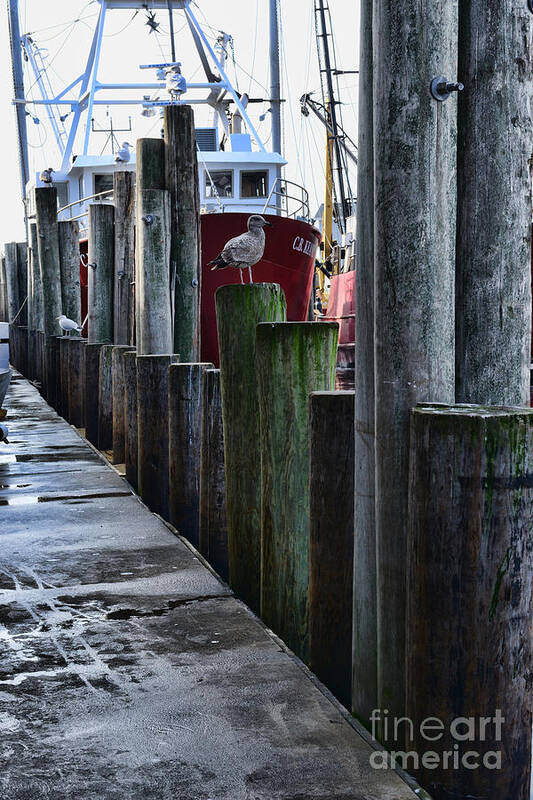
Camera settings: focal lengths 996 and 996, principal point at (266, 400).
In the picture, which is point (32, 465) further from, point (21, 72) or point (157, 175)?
point (21, 72)

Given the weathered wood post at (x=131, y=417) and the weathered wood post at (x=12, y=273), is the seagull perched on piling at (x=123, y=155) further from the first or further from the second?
the weathered wood post at (x=131, y=417)

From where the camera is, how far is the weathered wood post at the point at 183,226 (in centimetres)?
752

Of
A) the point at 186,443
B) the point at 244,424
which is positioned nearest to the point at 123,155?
the point at 186,443

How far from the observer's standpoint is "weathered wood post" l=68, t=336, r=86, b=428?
35.0 ft

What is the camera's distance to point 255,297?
441 centimetres

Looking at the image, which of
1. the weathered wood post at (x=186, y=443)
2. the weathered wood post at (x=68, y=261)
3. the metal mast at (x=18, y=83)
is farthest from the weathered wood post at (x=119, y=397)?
the metal mast at (x=18, y=83)

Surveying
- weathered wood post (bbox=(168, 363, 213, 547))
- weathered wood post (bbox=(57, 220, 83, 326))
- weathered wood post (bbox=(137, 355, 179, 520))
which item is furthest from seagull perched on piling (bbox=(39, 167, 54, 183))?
weathered wood post (bbox=(168, 363, 213, 547))

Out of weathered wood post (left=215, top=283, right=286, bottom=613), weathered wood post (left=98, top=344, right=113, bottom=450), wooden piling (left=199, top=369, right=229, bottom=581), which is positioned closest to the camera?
weathered wood post (left=215, top=283, right=286, bottom=613)

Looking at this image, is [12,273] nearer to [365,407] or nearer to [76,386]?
[76,386]

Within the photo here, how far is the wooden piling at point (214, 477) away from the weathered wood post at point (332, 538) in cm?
161

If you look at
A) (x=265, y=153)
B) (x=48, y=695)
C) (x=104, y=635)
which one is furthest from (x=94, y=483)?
(x=265, y=153)

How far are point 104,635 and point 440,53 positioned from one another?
7.38 feet

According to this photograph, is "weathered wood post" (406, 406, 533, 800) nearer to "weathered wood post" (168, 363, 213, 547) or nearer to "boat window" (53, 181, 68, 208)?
"weathered wood post" (168, 363, 213, 547)

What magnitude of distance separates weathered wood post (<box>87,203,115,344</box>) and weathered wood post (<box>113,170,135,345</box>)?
0.49 meters
